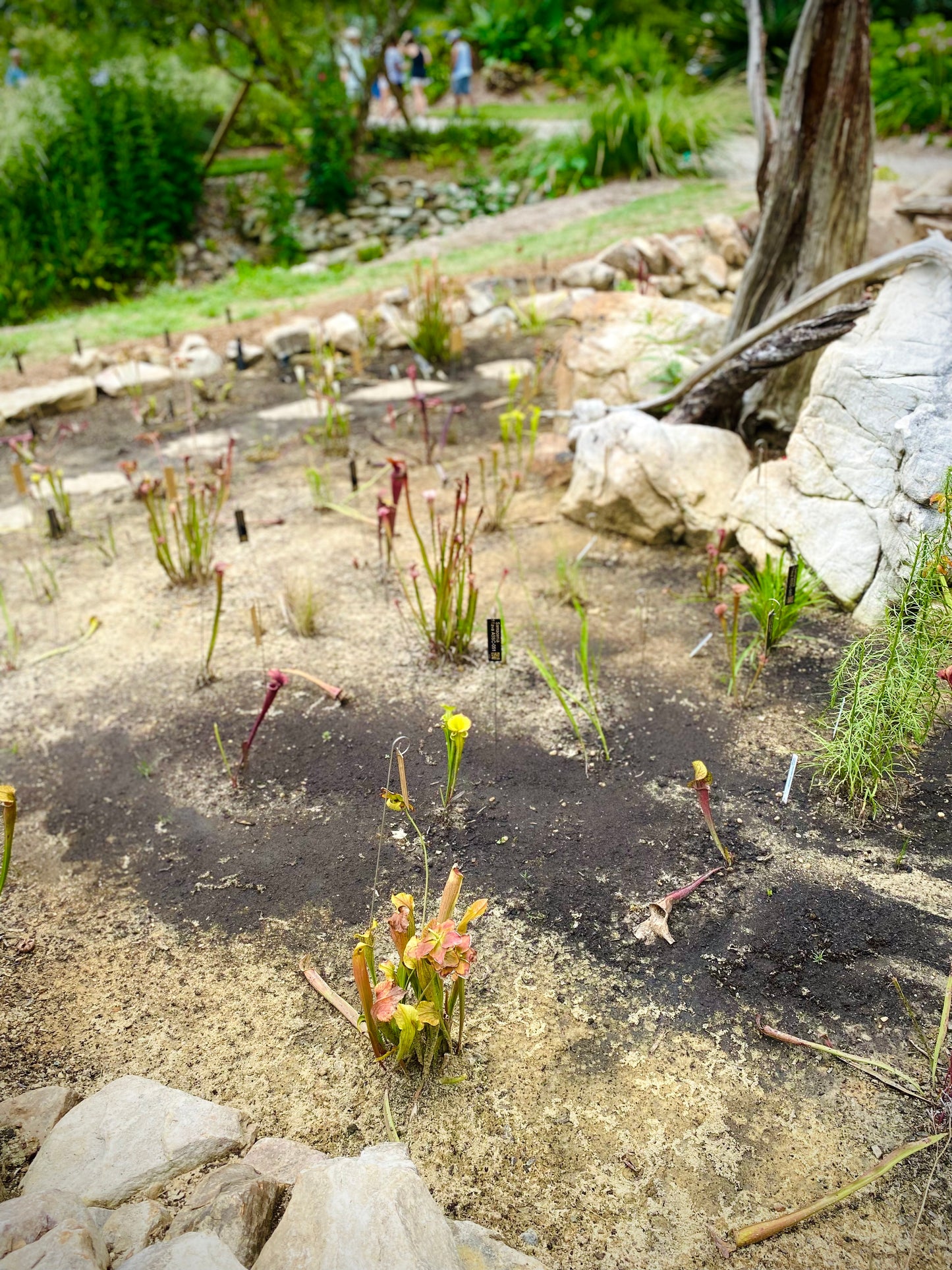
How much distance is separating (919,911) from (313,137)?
510 inches

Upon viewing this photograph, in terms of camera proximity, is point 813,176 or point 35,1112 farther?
point 813,176

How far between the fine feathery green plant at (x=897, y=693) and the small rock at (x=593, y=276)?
4891 millimetres

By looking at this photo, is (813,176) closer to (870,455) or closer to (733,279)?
(870,455)

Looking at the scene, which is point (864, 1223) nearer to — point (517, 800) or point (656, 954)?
point (656, 954)

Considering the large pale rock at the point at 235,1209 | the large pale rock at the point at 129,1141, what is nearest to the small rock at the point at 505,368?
the large pale rock at the point at 129,1141

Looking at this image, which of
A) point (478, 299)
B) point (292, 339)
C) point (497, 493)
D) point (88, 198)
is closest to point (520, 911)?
point (497, 493)

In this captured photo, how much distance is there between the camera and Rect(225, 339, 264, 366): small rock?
6.58 m

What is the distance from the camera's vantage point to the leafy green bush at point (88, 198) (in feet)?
32.0

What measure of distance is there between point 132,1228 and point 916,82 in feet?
41.2

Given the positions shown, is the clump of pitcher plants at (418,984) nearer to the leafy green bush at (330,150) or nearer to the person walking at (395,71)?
the leafy green bush at (330,150)

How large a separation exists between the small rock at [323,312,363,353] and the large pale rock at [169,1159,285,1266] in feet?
18.5

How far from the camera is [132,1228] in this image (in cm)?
142

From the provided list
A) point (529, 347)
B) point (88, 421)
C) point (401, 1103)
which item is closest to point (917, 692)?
point (401, 1103)

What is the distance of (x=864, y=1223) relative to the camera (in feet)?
5.05
